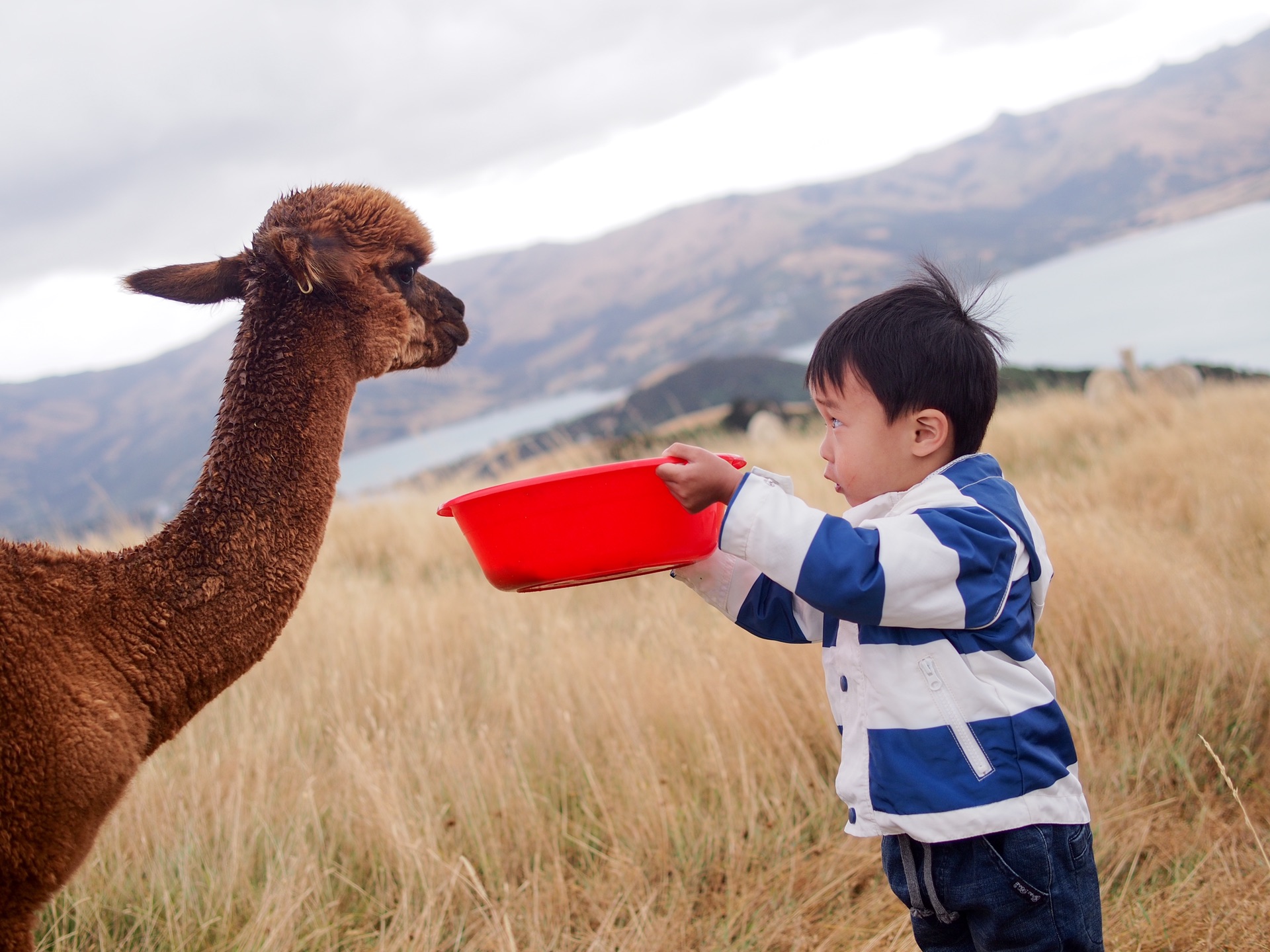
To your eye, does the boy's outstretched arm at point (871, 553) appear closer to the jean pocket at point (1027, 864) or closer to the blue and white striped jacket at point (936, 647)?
the blue and white striped jacket at point (936, 647)

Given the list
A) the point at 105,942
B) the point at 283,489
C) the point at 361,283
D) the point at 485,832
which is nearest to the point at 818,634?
the point at 283,489

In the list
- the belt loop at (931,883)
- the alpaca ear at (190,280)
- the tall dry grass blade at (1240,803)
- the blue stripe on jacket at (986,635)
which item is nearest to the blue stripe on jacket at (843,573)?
the blue stripe on jacket at (986,635)

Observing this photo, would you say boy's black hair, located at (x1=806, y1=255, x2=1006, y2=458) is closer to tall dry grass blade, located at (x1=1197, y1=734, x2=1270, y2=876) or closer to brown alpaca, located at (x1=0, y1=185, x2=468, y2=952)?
tall dry grass blade, located at (x1=1197, y1=734, x2=1270, y2=876)

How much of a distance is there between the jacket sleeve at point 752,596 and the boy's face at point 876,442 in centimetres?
28

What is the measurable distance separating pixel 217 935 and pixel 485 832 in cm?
82

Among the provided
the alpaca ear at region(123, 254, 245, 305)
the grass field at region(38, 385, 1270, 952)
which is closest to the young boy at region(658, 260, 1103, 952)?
the grass field at region(38, 385, 1270, 952)

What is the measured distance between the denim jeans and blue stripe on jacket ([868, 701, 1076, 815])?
10cm

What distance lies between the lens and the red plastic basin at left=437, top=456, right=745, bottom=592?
1.66 m

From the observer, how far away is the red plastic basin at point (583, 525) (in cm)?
166

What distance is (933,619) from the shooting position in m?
1.54

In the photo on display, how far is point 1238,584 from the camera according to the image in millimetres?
3984

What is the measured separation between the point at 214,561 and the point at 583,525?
0.73m

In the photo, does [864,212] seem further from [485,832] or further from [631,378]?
[485,832]

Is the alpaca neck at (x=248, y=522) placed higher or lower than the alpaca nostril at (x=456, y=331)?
lower
